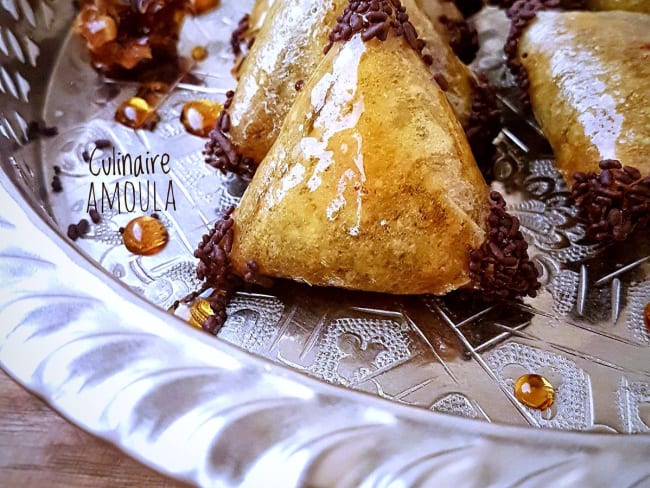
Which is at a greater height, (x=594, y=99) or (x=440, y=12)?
(x=440, y=12)

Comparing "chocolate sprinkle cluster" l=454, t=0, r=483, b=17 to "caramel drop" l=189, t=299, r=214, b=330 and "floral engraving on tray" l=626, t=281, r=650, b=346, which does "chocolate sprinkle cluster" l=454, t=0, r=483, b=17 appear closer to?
"floral engraving on tray" l=626, t=281, r=650, b=346

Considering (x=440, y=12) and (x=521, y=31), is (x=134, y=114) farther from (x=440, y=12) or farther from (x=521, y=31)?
(x=521, y=31)

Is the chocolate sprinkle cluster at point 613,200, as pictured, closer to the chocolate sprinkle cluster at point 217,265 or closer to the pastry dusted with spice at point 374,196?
the pastry dusted with spice at point 374,196

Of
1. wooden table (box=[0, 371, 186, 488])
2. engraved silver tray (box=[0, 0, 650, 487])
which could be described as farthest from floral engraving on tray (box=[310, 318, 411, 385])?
wooden table (box=[0, 371, 186, 488])

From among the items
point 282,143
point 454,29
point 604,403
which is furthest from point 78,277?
point 454,29

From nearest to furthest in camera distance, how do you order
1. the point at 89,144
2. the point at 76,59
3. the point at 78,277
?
1. the point at 78,277
2. the point at 89,144
3. the point at 76,59

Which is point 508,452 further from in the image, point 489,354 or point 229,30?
point 229,30

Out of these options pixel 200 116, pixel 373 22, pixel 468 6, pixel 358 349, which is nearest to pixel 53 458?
pixel 358 349
